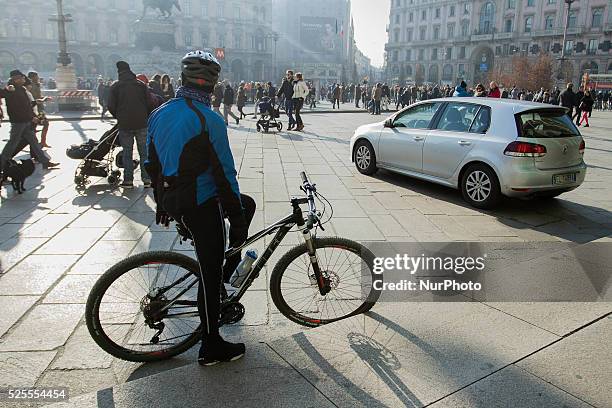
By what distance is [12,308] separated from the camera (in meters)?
3.88

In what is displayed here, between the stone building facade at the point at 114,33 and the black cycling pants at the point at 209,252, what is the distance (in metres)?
69.8

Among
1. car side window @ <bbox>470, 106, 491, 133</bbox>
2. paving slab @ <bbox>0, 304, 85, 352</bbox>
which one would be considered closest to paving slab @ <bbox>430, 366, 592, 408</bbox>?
paving slab @ <bbox>0, 304, 85, 352</bbox>

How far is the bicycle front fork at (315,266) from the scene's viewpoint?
3326mm

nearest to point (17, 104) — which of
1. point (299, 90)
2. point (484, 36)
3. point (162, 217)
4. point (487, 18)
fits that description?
point (162, 217)

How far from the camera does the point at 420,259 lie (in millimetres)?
5133

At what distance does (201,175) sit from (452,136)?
5740mm

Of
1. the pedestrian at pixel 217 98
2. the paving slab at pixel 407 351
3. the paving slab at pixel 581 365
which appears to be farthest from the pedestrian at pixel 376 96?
the paving slab at pixel 581 365

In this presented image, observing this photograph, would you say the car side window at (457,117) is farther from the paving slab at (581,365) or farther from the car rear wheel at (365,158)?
the paving slab at (581,365)

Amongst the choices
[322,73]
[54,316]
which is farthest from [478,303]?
[322,73]

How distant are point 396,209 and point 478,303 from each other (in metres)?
3.45

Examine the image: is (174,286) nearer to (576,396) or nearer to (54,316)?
(54,316)

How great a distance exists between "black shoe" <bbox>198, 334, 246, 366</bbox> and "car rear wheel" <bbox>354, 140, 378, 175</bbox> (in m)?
7.00

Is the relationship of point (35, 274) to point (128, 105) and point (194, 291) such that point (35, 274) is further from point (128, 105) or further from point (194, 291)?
point (128, 105)

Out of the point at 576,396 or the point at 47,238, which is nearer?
the point at 576,396
